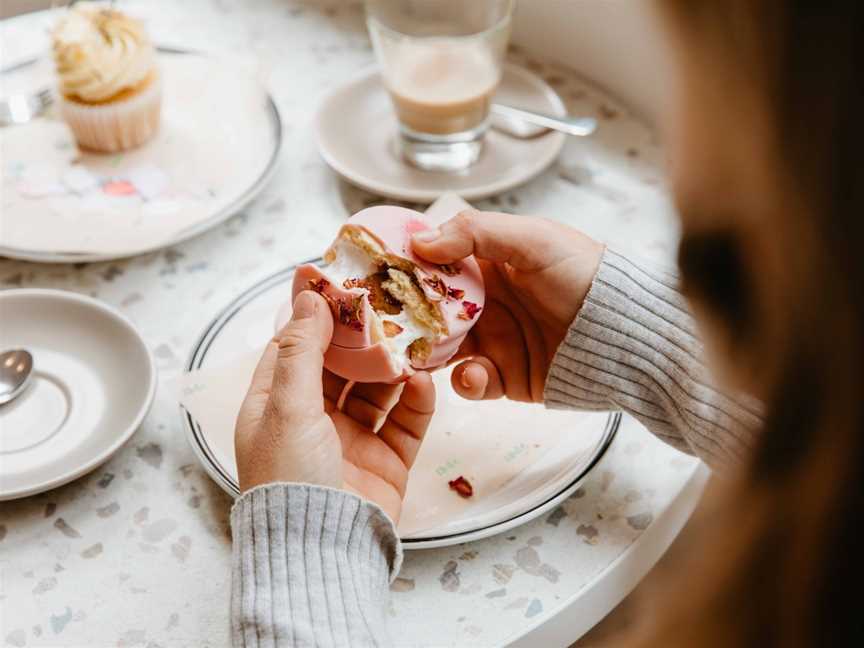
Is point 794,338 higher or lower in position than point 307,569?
higher

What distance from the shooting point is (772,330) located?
36 cm

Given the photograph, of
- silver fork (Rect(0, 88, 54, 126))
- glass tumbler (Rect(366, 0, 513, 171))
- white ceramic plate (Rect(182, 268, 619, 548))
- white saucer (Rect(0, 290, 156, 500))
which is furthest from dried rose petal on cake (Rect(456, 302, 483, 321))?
silver fork (Rect(0, 88, 54, 126))

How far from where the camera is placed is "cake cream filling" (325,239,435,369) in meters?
0.84

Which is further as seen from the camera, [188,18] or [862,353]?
[188,18]

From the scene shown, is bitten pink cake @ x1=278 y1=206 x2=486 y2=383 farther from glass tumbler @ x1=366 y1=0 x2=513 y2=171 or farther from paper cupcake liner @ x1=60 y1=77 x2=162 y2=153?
paper cupcake liner @ x1=60 y1=77 x2=162 y2=153

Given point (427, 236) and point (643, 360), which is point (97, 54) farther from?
point (643, 360)

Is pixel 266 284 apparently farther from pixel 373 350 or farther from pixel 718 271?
pixel 718 271

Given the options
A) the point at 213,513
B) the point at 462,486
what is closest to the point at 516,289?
the point at 462,486

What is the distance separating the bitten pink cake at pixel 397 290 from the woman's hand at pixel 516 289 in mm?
19

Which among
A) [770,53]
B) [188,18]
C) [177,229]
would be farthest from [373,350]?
[188,18]

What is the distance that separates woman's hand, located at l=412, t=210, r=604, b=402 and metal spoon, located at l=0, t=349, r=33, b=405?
16.1 inches

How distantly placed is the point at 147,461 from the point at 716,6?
2.39 ft

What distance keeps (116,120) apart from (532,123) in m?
0.53

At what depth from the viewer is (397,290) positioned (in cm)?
86
